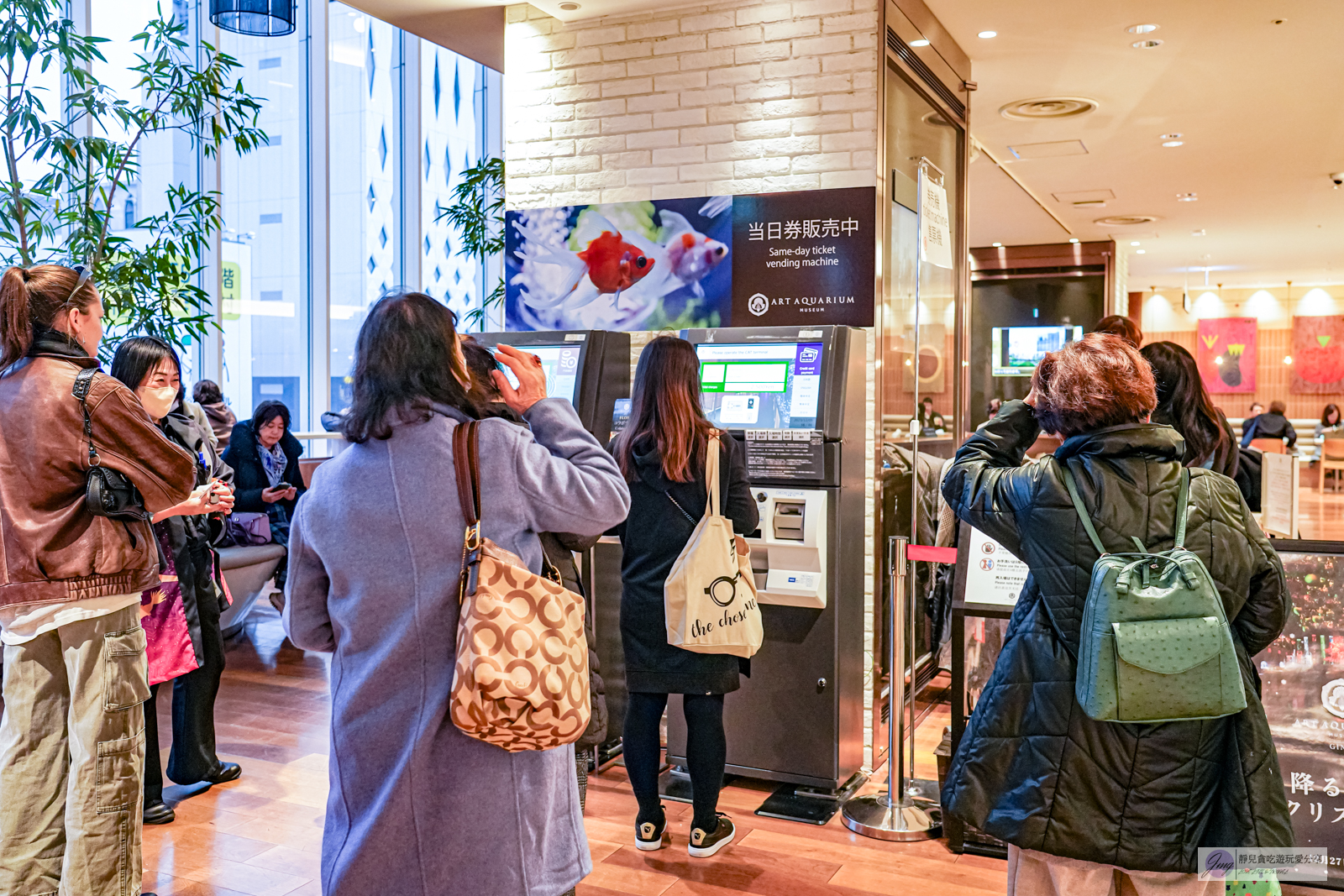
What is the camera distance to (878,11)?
13.3ft

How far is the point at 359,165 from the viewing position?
859 centimetres

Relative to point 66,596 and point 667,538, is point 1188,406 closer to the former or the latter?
point 667,538

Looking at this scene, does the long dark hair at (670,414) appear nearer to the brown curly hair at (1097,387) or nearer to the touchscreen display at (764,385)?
the touchscreen display at (764,385)

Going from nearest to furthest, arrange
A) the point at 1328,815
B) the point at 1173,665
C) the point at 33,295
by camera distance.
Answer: the point at 1173,665, the point at 33,295, the point at 1328,815

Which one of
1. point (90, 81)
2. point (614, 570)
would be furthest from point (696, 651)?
point (90, 81)

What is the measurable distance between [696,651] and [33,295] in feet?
6.43

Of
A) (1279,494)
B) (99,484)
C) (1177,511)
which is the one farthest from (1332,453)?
(99,484)

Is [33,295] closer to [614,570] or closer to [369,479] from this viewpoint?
[369,479]

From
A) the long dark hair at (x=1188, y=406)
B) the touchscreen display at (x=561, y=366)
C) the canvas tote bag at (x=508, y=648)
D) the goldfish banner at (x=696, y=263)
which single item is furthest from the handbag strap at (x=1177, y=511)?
the touchscreen display at (x=561, y=366)

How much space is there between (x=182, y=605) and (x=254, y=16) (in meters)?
2.20

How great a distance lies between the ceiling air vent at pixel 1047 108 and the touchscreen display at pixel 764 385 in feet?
11.2

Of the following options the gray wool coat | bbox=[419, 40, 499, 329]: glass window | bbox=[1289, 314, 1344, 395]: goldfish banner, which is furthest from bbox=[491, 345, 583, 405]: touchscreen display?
bbox=[1289, 314, 1344, 395]: goldfish banner

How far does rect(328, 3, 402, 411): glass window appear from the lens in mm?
8391

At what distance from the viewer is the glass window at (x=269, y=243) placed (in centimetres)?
752
